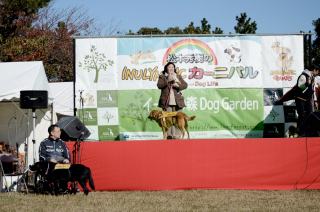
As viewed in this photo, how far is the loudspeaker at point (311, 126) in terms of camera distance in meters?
7.06

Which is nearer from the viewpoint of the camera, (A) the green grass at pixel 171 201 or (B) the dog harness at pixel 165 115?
(A) the green grass at pixel 171 201

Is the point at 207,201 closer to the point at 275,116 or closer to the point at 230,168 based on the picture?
the point at 230,168

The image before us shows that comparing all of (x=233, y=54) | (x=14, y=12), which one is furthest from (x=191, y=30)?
(x=233, y=54)

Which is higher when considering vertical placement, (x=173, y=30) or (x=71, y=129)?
(x=173, y=30)

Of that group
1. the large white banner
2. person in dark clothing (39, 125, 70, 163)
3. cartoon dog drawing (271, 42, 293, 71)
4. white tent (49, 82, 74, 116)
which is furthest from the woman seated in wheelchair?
white tent (49, 82, 74, 116)

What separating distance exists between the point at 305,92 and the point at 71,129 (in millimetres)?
4100

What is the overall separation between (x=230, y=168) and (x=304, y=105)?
2.31m

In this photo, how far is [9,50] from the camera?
1730 centimetres

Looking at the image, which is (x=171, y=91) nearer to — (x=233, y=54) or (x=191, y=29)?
(x=233, y=54)

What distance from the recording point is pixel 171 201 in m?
5.95

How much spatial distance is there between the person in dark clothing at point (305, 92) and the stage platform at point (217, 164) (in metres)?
1.53

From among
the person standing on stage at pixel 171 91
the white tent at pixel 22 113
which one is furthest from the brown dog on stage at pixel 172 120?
the white tent at pixel 22 113

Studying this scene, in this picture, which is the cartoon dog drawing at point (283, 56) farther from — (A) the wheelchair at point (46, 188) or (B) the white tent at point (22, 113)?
(A) the wheelchair at point (46, 188)

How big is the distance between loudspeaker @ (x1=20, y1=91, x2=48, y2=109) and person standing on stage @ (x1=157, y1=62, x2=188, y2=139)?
1912 millimetres
